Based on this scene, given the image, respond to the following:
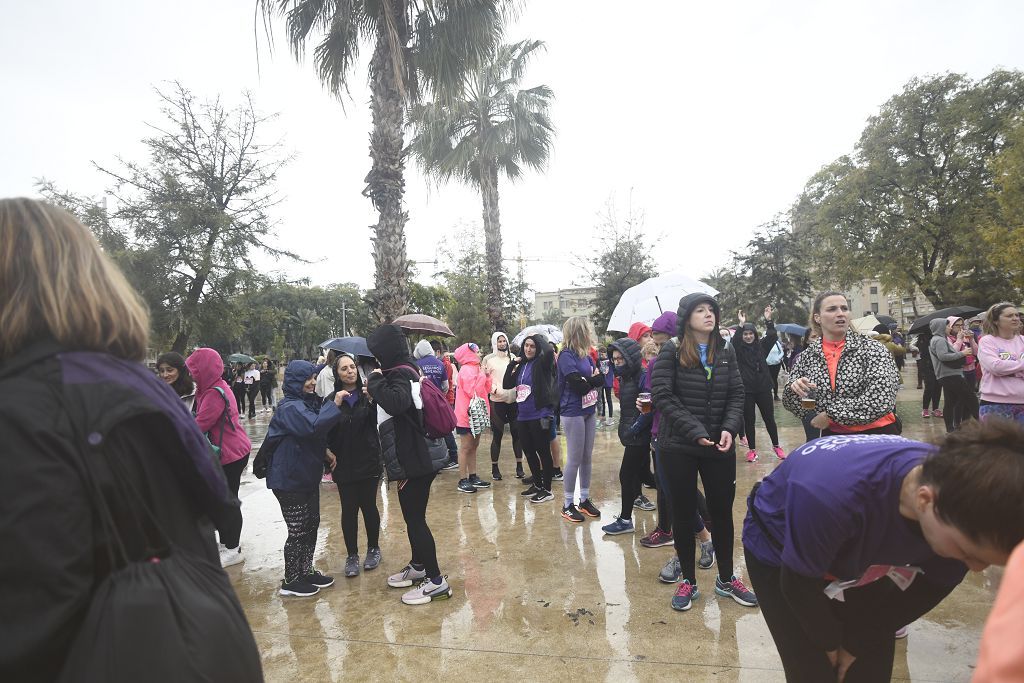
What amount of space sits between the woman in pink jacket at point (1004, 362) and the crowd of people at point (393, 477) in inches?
81.6

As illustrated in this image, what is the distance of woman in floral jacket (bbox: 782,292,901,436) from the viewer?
3.43 m

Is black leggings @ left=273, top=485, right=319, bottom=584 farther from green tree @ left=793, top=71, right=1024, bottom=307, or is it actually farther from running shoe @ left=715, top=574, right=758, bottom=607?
green tree @ left=793, top=71, right=1024, bottom=307

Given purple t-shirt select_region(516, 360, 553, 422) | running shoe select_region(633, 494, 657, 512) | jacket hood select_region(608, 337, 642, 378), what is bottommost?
running shoe select_region(633, 494, 657, 512)

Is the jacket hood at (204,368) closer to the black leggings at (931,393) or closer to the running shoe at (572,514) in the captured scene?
the running shoe at (572,514)

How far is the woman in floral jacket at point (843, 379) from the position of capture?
135 inches

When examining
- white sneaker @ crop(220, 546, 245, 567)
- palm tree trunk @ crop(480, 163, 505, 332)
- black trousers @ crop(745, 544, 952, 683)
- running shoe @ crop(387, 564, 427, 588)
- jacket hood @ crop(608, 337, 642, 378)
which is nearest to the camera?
black trousers @ crop(745, 544, 952, 683)

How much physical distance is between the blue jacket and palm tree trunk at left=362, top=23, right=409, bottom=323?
16.2 feet

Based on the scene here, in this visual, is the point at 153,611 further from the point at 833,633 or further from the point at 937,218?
the point at 937,218

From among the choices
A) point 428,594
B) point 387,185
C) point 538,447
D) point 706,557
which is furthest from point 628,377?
point 387,185

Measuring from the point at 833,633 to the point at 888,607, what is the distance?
240 mm

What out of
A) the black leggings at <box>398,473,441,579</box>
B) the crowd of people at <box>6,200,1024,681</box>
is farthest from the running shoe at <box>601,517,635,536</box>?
the black leggings at <box>398,473,441,579</box>

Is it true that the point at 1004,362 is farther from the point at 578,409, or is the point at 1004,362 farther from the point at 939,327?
the point at 578,409

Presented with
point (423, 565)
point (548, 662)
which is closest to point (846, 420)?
point (548, 662)

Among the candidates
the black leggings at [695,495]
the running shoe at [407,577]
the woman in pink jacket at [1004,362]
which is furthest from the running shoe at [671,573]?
the woman in pink jacket at [1004,362]
